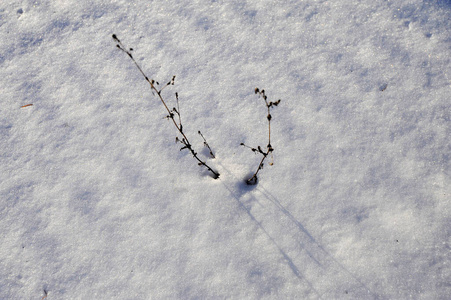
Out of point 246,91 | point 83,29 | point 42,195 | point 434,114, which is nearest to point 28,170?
point 42,195

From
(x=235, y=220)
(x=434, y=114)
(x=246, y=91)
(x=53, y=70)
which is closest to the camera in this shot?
(x=235, y=220)

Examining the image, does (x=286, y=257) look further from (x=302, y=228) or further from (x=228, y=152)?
(x=228, y=152)

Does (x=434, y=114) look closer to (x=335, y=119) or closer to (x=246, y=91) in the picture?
(x=335, y=119)

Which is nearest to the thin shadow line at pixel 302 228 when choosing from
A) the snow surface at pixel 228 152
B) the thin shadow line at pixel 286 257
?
the snow surface at pixel 228 152

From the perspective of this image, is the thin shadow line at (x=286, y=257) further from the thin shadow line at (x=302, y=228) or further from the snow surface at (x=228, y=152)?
the thin shadow line at (x=302, y=228)

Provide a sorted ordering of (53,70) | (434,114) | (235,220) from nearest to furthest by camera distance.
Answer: (235,220) → (434,114) → (53,70)

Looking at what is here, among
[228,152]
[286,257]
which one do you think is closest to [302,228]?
[286,257]

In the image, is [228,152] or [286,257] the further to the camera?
[228,152]

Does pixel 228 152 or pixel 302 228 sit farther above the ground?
pixel 228 152
